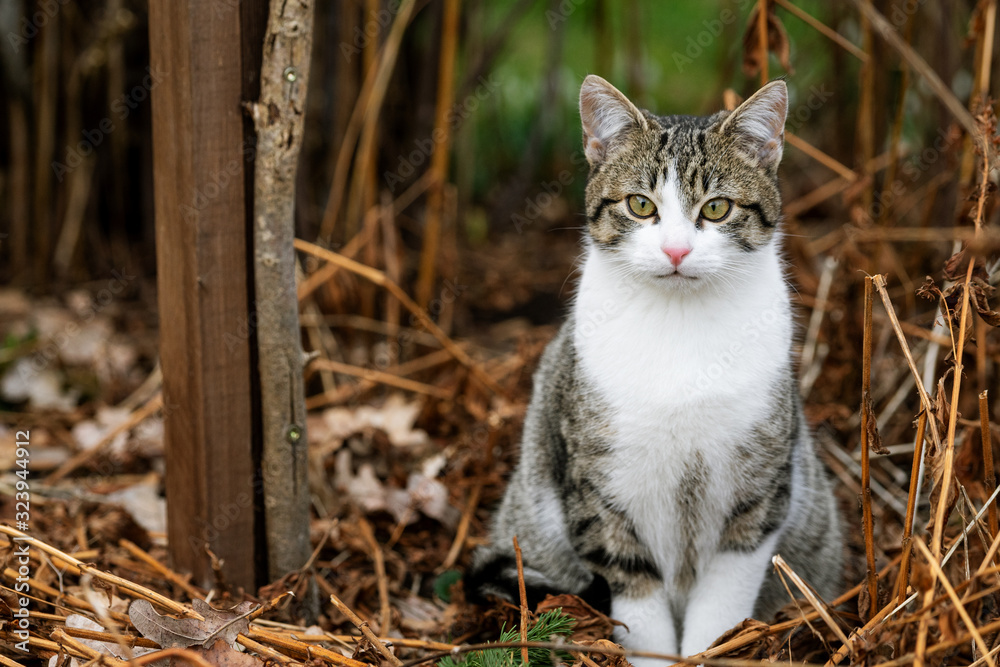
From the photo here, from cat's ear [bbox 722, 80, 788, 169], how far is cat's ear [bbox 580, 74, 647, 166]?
247 mm

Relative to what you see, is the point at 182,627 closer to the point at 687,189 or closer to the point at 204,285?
the point at 204,285

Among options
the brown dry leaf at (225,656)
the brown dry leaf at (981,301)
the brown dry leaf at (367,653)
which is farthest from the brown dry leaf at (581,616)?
the brown dry leaf at (981,301)

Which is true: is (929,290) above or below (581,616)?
above

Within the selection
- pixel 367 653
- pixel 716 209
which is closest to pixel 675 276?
pixel 716 209

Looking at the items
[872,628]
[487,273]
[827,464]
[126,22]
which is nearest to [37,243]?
[126,22]

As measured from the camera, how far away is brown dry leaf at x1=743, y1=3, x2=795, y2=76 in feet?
8.79

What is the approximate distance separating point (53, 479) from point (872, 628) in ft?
8.88

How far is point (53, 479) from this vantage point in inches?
123

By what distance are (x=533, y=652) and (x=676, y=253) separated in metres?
0.99

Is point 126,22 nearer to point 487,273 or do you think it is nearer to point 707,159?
point 487,273

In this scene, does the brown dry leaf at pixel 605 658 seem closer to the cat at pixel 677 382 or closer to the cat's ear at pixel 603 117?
the cat at pixel 677 382

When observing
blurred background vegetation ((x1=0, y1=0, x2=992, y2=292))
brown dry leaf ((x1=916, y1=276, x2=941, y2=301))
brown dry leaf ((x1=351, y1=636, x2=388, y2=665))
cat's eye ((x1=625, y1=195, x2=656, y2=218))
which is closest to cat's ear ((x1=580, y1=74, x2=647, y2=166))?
cat's eye ((x1=625, y1=195, x2=656, y2=218))

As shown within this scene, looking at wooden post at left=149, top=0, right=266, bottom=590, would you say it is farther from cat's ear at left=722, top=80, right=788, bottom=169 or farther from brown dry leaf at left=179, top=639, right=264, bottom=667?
cat's ear at left=722, top=80, right=788, bottom=169

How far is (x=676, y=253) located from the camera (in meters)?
2.08
